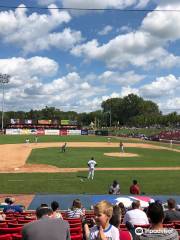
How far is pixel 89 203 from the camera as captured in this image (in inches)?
854

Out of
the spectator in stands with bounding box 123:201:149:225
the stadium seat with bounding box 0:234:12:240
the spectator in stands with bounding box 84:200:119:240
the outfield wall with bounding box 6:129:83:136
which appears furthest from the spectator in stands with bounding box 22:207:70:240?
the outfield wall with bounding box 6:129:83:136

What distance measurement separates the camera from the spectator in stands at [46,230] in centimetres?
551

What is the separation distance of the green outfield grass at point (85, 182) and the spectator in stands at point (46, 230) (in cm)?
2164

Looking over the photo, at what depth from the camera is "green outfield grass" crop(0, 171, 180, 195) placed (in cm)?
2806

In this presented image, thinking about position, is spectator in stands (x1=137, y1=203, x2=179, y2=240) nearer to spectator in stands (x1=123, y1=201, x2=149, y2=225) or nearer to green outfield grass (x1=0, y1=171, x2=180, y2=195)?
spectator in stands (x1=123, y1=201, x2=149, y2=225)

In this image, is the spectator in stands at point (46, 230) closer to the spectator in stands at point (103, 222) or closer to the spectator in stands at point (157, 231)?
the spectator in stands at point (103, 222)

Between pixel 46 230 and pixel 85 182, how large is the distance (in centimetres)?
2661

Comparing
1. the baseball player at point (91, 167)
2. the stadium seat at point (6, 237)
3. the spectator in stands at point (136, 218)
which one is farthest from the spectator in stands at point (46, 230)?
the baseball player at point (91, 167)

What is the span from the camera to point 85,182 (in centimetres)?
3198

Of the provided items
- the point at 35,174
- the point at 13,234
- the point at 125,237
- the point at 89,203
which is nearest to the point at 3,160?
the point at 35,174

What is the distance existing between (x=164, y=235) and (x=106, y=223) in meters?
0.73

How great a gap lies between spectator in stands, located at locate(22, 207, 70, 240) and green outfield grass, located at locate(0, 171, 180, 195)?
21.6 metres

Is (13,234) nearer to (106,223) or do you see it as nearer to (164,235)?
(106,223)

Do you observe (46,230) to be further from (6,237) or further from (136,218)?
(136,218)
